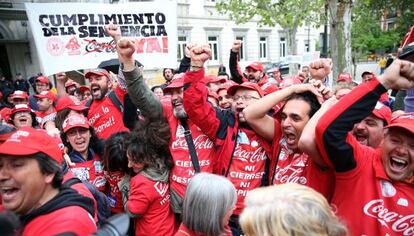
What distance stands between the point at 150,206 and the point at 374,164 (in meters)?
1.80

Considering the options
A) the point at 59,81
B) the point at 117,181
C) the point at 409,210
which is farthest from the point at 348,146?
the point at 59,81

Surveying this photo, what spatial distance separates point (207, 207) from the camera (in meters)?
2.11

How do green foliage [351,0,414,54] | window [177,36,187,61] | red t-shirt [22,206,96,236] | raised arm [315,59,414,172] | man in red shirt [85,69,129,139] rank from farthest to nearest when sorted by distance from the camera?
green foliage [351,0,414,54] < window [177,36,187,61] < man in red shirt [85,69,129,139] < raised arm [315,59,414,172] < red t-shirt [22,206,96,236]

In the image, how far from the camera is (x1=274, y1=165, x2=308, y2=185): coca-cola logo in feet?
8.75

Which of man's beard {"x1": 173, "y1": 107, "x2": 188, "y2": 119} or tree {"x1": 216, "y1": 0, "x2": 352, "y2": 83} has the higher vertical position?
tree {"x1": 216, "y1": 0, "x2": 352, "y2": 83}

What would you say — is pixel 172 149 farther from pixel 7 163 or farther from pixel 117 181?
pixel 7 163

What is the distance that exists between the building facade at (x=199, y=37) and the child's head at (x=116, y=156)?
11.3 m

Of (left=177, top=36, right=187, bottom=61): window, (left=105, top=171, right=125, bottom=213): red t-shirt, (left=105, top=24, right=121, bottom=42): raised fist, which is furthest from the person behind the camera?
(left=177, top=36, right=187, bottom=61): window

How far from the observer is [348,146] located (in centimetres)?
194

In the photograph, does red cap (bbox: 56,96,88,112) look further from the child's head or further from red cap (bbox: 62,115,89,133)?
the child's head

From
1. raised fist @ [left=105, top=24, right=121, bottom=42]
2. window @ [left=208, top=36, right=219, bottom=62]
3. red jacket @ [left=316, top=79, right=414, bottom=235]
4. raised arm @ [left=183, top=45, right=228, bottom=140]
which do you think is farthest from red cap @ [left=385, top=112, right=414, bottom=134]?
window @ [left=208, top=36, right=219, bottom=62]

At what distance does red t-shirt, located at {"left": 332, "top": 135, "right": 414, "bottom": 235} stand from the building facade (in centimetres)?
1288

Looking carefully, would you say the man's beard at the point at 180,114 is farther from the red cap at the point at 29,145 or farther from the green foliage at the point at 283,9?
the green foliage at the point at 283,9

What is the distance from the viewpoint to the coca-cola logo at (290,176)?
2.67 metres
